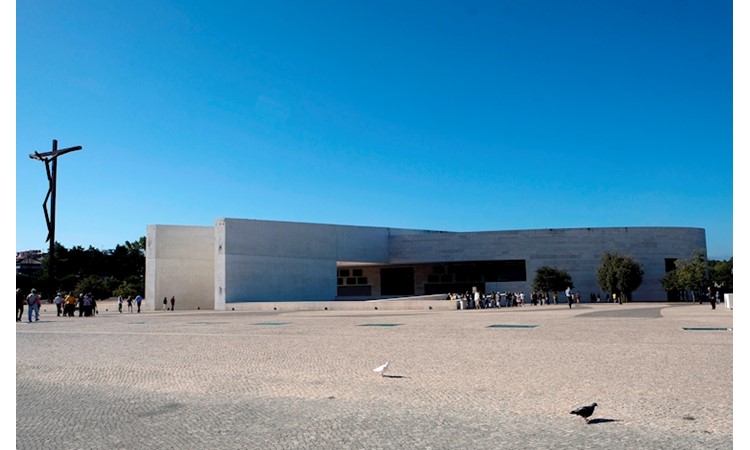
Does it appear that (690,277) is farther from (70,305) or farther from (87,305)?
(70,305)

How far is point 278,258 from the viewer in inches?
2135

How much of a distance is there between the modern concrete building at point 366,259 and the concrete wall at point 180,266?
0.31ft

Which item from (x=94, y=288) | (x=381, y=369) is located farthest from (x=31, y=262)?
(x=381, y=369)

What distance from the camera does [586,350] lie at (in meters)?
11.3

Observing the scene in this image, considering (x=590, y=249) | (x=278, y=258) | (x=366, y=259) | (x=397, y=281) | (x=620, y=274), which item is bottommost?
(x=397, y=281)

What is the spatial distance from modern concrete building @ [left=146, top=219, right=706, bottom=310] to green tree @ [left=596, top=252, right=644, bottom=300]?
4.09 metres

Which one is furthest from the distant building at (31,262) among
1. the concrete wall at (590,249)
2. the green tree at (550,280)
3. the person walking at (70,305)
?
the green tree at (550,280)

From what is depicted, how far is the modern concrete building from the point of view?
2073 inches

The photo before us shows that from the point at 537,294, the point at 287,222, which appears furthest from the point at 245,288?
the point at 537,294

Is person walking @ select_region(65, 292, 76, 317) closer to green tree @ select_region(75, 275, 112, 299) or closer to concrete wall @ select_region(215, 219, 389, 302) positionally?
concrete wall @ select_region(215, 219, 389, 302)

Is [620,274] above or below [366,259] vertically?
below

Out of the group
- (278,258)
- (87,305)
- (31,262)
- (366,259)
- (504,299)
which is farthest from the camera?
(31,262)

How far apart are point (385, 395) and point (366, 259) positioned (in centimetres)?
5495

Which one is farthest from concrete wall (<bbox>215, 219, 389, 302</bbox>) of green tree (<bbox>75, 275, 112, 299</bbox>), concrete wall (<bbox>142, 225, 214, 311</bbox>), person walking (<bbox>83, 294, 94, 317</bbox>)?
green tree (<bbox>75, 275, 112, 299</bbox>)
